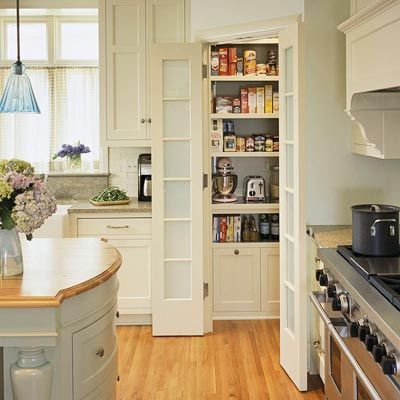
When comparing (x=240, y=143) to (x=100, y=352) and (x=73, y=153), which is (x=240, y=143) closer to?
(x=73, y=153)

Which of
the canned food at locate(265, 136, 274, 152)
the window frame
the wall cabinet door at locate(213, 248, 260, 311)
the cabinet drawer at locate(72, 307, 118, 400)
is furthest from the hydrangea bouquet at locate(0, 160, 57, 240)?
the window frame

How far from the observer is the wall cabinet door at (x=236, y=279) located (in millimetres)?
5020

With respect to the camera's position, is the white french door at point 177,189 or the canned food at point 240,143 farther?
the canned food at point 240,143

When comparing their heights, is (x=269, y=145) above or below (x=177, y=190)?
above

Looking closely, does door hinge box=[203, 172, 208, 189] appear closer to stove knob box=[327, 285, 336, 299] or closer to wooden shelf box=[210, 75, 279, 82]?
wooden shelf box=[210, 75, 279, 82]

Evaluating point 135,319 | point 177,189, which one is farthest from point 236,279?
point 177,189

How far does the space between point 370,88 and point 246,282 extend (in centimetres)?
246

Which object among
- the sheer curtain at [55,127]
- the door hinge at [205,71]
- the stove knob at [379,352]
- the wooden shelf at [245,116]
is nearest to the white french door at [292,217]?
the door hinge at [205,71]

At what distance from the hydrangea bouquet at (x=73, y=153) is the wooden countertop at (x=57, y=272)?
7.05 ft

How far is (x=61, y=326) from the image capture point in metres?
2.36

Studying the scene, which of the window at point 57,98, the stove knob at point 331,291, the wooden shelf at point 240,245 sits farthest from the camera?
the window at point 57,98

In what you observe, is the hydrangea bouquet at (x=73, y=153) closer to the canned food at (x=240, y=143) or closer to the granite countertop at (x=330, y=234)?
the canned food at (x=240, y=143)

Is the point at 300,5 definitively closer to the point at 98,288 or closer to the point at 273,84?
the point at 273,84

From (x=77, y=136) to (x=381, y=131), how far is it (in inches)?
124
